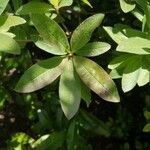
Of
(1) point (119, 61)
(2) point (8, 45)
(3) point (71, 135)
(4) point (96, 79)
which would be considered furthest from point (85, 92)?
Result: (3) point (71, 135)

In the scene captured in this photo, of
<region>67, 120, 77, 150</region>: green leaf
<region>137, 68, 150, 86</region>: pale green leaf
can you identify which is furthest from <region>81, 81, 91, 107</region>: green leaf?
<region>67, 120, 77, 150</region>: green leaf

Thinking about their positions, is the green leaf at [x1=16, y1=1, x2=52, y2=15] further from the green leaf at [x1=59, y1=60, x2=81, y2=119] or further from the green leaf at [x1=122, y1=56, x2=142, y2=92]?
the green leaf at [x1=122, y1=56, x2=142, y2=92]

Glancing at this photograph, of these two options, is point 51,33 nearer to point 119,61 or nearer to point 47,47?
point 47,47

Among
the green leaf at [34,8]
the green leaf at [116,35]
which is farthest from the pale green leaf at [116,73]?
the green leaf at [34,8]

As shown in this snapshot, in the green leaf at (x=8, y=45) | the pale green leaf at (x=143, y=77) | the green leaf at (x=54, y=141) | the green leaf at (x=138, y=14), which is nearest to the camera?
the green leaf at (x=8, y=45)

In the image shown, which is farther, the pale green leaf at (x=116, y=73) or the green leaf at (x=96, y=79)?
the pale green leaf at (x=116, y=73)

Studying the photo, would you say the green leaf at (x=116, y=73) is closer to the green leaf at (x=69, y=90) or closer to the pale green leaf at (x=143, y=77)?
the pale green leaf at (x=143, y=77)
